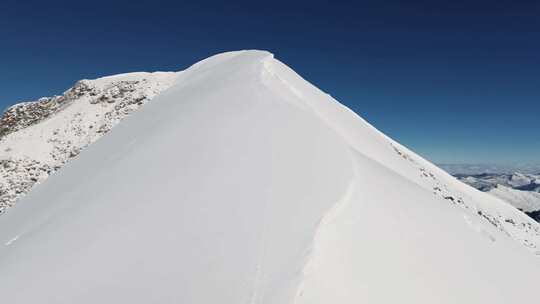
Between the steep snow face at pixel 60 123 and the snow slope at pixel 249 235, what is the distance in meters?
18.3

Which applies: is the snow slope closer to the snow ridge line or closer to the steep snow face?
the snow ridge line

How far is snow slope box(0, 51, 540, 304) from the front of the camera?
648 centimetres

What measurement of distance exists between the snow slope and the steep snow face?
60.0 ft

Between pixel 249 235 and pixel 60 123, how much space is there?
3611 cm

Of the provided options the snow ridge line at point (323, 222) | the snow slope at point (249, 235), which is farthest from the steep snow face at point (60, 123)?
the snow ridge line at point (323, 222)

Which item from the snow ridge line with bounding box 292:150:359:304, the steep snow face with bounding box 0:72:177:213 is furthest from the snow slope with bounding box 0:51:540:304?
the steep snow face with bounding box 0:72:177:213


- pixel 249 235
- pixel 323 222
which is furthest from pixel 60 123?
pixel 323 222

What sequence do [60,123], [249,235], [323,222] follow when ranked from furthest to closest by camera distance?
[60,123] < [323,222] < [249,235]

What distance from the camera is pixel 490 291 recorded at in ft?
30.8

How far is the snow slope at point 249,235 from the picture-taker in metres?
6.48

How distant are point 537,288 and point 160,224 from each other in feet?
38.1

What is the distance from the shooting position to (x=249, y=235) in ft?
24.8

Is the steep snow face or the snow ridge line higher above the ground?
the steep snow face

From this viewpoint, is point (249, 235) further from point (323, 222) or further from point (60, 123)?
point (60, 123)
